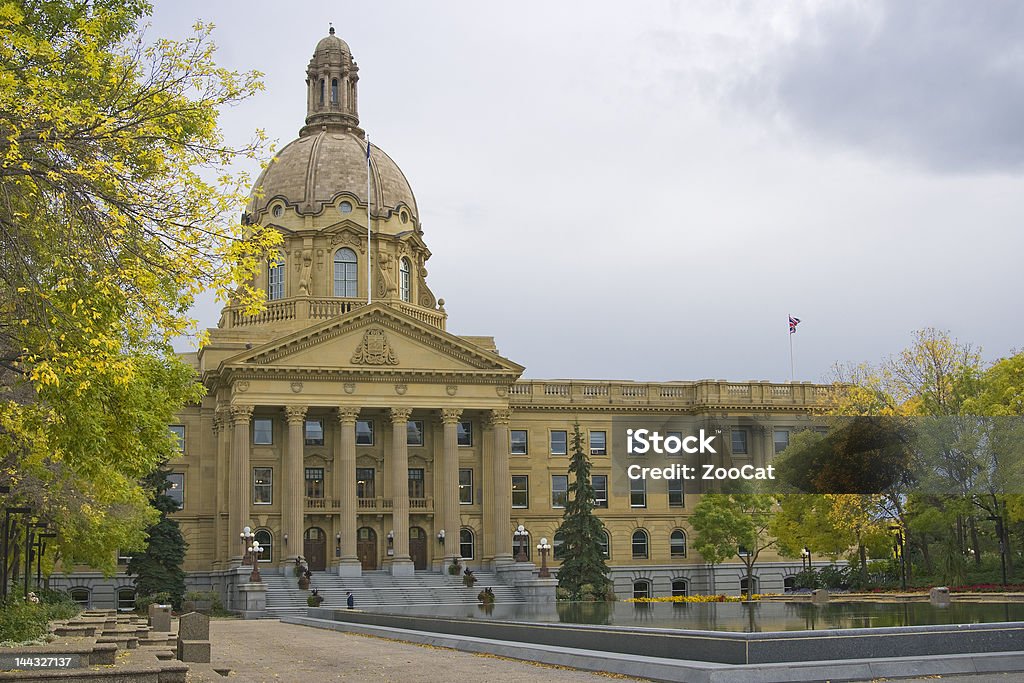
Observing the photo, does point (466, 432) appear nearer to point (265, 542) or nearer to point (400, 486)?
point (400, 486)

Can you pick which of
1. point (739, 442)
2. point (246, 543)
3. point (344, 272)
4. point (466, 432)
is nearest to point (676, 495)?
point (739, 442)

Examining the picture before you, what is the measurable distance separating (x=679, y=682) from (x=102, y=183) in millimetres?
11713

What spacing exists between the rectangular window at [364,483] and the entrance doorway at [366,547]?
1905 millimetres

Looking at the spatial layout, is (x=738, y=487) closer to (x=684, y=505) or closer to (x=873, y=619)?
(x=873, y=619)

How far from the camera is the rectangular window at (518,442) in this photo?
8050 centimetres

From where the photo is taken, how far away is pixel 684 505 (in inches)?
3278

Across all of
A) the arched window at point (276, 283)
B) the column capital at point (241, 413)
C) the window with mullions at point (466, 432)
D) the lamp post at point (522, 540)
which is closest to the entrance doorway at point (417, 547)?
the lamp post at point (522, 540)

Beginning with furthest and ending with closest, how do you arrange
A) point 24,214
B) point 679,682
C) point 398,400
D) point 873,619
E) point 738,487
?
point 398,400, point 738,487, point 873,619, point 679,682, point 24,214

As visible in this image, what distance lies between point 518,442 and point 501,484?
748cm

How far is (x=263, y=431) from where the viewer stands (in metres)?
73.8

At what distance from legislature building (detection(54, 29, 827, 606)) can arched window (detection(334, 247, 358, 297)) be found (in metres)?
0.11

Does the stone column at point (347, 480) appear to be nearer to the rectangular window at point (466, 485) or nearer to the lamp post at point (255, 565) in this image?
the lamp post at point (255, 565)

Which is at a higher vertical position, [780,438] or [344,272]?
[344,272]

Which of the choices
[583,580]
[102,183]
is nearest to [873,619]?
[102,183]
